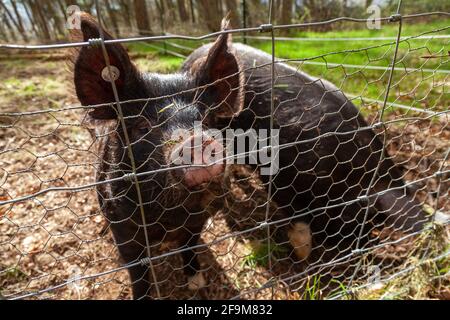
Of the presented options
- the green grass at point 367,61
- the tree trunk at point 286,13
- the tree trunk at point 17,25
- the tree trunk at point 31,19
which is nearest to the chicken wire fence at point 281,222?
the green grass at point 367,61

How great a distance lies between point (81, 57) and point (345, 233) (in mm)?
2170

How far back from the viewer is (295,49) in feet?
20.8

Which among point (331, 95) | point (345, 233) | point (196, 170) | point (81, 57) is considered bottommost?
point (345, 233)

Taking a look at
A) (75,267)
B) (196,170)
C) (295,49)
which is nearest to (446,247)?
(196,170)

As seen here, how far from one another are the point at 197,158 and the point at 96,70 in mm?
571

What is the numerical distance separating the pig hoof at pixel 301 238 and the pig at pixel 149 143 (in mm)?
859

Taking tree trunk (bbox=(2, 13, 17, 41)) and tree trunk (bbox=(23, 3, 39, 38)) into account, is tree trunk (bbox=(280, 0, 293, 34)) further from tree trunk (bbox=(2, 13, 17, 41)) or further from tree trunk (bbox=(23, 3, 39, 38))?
tree trunk (bbox=(2, 13, 17, 41))

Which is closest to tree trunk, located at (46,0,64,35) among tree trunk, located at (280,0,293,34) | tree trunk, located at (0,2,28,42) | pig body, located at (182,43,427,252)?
tree trunk, located at (0,2,28,42)

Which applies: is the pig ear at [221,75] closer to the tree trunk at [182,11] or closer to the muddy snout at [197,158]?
the muddy snout at [197,158]

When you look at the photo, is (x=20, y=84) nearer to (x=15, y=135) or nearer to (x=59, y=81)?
(x=59, y=81)

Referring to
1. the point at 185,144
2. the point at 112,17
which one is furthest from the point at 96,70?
the point at 112,17

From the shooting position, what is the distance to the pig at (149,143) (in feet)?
4.97

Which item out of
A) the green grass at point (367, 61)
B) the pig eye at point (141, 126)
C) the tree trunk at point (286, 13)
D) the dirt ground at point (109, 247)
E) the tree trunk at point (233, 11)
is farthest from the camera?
the tree trunk at point (286, 13)

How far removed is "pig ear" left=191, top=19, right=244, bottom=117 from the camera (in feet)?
6.14
